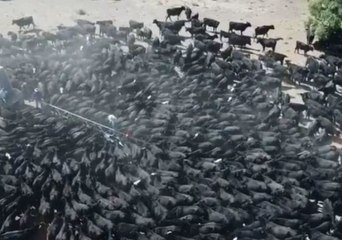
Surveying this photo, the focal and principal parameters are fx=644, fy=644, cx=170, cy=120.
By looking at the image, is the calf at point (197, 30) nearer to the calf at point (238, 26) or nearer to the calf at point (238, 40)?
the calf at point (238, 40)

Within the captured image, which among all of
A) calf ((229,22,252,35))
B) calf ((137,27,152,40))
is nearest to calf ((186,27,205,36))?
calf ((229,22,252,35))

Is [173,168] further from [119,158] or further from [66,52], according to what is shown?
[66,52]

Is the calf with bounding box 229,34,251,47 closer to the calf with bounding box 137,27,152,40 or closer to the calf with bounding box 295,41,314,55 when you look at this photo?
the calf with bounding box 295,41,314,55

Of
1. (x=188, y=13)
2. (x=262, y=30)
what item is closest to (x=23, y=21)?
(x=188, y=13)

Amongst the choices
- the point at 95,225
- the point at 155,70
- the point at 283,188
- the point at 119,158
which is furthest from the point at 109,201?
the point at 155,70

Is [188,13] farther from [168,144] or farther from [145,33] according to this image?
[168,144]

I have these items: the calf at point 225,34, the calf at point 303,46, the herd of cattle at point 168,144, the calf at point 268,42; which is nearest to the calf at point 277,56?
the herd of cattle at point 168,144
